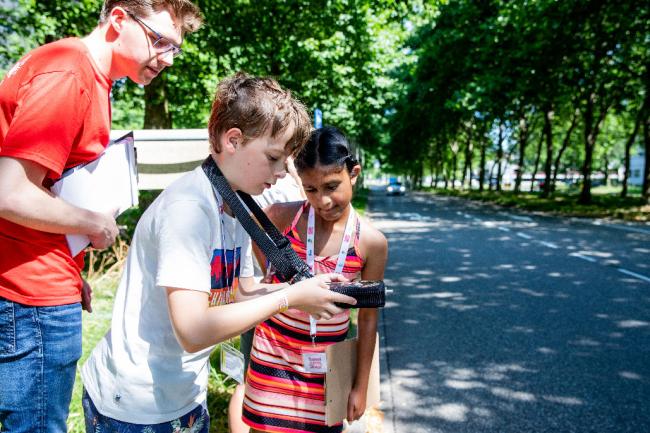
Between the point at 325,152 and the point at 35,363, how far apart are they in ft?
4.30

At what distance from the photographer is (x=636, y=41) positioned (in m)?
17.7

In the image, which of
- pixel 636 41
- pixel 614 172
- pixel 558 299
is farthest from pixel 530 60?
pixel 614 172

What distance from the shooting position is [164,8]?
1.62m

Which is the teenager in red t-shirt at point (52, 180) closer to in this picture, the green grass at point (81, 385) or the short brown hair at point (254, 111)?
the short brown hair at point (254, 111)

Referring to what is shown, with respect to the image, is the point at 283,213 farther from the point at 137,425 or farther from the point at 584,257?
the point at 584,257

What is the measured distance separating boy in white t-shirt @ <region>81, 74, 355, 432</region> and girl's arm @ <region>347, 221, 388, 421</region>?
680 mm

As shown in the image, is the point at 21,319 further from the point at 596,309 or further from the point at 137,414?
the point at 596,309

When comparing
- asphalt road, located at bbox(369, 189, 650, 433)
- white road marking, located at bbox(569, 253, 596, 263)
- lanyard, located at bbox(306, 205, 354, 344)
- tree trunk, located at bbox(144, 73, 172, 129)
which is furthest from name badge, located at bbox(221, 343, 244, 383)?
white road marking, located at bbox(569, 253, 596, 263)

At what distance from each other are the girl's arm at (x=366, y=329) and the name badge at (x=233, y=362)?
20.3 inches

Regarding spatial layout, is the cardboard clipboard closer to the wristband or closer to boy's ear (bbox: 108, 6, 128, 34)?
the wristband

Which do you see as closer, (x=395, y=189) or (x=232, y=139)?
(x=232, y=139)

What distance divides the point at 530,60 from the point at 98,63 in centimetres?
1930

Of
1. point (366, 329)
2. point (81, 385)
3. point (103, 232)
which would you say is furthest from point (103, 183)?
point (81, 385)

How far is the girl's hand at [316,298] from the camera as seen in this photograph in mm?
1399
